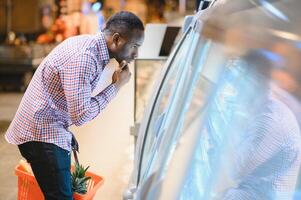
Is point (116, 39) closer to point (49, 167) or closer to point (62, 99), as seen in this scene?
point (62, 99)

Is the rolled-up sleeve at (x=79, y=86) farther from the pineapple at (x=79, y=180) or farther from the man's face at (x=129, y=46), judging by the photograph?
the pineapple at (x=79, y=180)

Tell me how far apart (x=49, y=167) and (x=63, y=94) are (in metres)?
0.41

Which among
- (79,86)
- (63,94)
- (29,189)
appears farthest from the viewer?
(29,189)

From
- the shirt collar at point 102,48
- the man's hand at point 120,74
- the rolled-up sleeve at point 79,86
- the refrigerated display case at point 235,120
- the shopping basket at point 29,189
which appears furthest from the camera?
the shopping basket at point 29,189

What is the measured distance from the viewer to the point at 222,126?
1446 mm

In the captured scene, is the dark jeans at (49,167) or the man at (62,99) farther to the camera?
the dark jeans at (49,167)

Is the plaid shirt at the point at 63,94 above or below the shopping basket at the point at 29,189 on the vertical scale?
above

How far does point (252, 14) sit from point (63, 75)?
139cm

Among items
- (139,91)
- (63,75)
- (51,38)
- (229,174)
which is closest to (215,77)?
(229,174)

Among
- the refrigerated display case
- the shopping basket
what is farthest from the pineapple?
the refrigerated display case

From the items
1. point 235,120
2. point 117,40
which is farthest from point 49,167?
point 235,120

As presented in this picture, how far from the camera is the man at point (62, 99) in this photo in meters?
2.53

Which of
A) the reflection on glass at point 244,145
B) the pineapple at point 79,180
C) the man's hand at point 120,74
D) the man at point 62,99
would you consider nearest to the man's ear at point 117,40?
the man at point 62,99

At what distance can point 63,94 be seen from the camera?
103 inches
